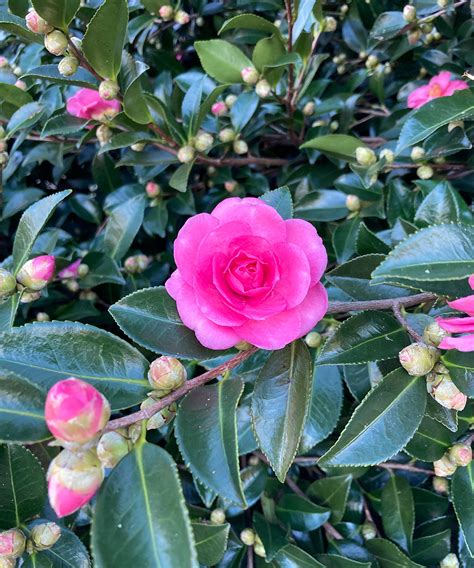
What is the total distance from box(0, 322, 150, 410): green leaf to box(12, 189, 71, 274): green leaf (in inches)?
10.0

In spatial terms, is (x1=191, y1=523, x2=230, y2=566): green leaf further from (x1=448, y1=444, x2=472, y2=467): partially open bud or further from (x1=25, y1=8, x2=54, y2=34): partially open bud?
(x1=25, y1=8, x2=54, y2=34): partially open bud

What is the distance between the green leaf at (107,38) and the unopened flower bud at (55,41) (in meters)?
0.03

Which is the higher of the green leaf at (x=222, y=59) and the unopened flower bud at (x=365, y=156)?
the green leaf at (x=222, y=59)

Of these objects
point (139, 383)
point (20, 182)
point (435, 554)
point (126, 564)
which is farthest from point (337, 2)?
point (126, 564)

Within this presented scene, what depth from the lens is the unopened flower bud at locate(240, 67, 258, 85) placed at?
1131 millimetres

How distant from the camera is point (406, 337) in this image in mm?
751

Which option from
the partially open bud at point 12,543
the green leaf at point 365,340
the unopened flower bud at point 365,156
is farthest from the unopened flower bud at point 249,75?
the partially open bud at point 12,543

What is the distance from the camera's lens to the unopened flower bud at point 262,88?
1.14 meters

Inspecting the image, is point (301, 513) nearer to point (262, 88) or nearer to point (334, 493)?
point (334, 493)

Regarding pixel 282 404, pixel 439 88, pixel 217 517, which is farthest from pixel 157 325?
pixel 439 88

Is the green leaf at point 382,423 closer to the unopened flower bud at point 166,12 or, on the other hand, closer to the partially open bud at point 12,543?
the partially open bud at point 12,543

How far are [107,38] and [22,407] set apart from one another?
2.07ft

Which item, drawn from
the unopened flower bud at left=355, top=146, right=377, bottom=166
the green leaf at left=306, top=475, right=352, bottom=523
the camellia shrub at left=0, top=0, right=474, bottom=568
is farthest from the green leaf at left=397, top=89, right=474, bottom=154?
the green leaf at left=306, top=475, right=352, bottom=523

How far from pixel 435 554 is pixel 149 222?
2.98 ft
